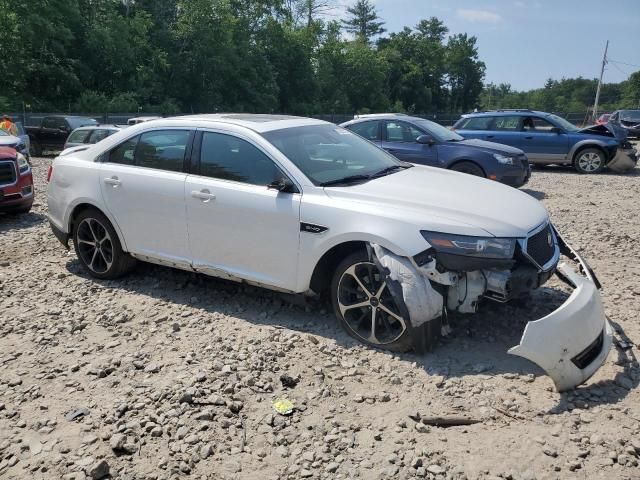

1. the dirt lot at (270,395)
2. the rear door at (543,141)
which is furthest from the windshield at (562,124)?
the dirt lot at (270,395)

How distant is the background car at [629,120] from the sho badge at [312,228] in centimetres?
2605

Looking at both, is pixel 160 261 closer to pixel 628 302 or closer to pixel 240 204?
pixel 240 204

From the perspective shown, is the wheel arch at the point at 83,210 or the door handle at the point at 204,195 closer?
the door handle at the point at 204,195

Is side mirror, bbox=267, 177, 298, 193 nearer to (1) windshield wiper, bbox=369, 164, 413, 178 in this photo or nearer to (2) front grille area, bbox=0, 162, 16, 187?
(1) windshield wiper, bbox=369, 164, 413, 178

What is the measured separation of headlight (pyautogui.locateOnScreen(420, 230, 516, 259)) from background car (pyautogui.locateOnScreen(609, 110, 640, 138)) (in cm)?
2576

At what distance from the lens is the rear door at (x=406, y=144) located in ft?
34.3

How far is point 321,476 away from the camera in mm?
2768

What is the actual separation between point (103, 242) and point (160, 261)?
83 cm

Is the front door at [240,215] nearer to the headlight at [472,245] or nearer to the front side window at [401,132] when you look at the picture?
the headlight at [472,245]

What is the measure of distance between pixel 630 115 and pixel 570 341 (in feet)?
91.5

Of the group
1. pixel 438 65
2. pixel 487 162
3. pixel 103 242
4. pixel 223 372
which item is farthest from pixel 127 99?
pixel 438 65

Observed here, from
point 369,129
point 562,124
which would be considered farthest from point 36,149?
point 562,124

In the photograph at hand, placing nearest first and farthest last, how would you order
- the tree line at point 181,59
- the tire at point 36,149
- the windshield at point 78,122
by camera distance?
1. the windshield at point 78,122
2. the tire at point 36,149
3. the tree line at point 181,59

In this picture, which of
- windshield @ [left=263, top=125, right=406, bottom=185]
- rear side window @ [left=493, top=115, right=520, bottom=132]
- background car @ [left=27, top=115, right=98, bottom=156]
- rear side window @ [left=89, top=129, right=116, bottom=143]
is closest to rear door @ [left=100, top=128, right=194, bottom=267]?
windshield @ [left=263, top=125, right=406, bottom=185]
